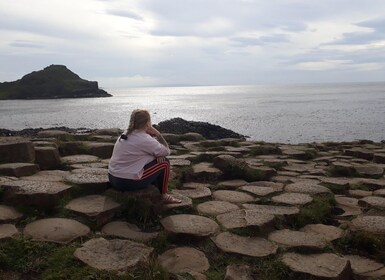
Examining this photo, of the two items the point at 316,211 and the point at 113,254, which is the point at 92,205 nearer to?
the point at 113,254

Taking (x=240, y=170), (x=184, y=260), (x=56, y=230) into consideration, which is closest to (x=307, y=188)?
(x=240, y=170)

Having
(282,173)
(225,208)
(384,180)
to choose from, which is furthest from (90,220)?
(384,180)

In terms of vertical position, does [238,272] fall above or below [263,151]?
below

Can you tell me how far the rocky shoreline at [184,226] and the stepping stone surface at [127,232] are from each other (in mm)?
12

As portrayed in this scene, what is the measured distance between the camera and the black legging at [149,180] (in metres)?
5.11

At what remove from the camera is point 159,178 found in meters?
5.39

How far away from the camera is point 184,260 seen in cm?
392

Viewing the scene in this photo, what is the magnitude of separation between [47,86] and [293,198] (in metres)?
143

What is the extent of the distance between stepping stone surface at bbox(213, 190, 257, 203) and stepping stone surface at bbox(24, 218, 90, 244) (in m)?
2.24

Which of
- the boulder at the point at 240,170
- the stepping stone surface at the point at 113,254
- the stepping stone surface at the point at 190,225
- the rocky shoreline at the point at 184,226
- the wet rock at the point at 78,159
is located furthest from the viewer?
the boulder at the point at 240,170

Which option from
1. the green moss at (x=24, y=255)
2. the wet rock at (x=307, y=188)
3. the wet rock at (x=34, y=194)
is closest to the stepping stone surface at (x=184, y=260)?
the green moss at (x=24, y=255)

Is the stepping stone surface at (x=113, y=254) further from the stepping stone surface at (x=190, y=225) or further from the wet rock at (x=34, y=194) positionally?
the wet rock at (x=34, y=194)

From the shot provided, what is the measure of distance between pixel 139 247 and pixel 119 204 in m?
1.08

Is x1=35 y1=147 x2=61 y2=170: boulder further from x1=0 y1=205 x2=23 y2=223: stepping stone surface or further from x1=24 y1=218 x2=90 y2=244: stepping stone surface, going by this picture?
x1=24 y1=218 x2=90 y2=244: stepping stone surface
